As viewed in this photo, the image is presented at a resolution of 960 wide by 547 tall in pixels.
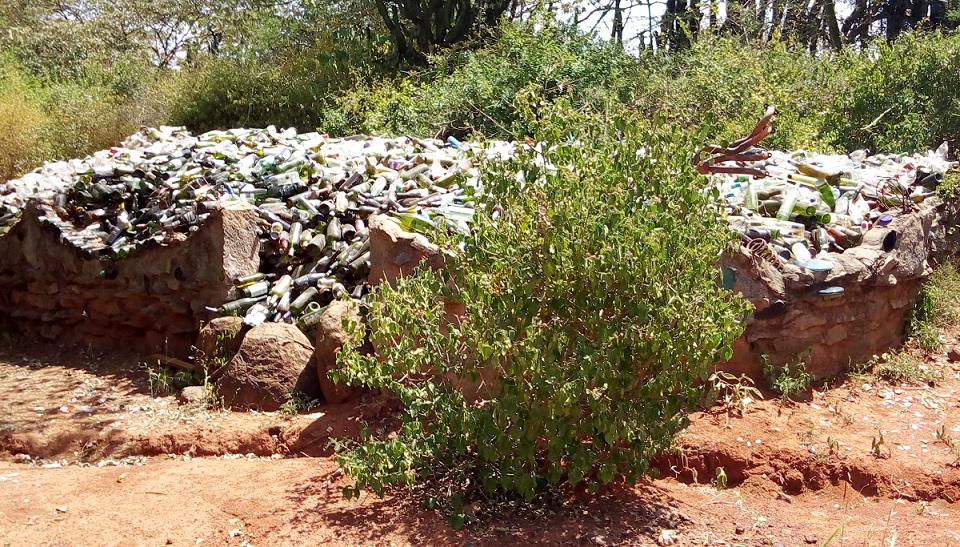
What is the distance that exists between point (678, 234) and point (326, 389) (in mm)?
2533

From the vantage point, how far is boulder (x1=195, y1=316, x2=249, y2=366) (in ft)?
18.4

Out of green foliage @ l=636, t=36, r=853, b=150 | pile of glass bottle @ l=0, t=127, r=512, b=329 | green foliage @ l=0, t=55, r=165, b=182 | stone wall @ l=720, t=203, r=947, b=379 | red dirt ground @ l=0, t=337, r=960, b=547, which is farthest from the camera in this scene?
green foliage @ l=0, t=55, r=165, b=182

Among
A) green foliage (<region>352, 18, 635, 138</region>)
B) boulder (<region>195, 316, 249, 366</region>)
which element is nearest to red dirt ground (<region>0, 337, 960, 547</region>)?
boulder (<region>195, 316, 249, 366</region>)

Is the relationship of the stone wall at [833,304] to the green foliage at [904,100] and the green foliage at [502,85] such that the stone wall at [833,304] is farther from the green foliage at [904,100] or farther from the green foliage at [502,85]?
the green foliage at [502,85]

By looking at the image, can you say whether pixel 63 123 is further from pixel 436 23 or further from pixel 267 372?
pixel 267 372

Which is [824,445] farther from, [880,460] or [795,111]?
[795,111]

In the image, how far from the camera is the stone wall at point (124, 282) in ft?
19.4

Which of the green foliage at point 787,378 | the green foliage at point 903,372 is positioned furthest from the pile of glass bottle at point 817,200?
the green foliage at point 903,372

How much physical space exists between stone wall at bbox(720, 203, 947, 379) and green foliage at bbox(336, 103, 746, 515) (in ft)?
4.00

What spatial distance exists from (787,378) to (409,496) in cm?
221

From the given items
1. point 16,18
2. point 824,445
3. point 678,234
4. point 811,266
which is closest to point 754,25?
point 811,266

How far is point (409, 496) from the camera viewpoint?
3.78 m

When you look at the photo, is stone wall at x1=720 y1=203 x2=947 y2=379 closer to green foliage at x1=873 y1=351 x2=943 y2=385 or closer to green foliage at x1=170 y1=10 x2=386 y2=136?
green foliage at x1=873 y1=351 x2=943 y2=385

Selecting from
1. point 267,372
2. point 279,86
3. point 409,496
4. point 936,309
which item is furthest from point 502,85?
point 409,496
